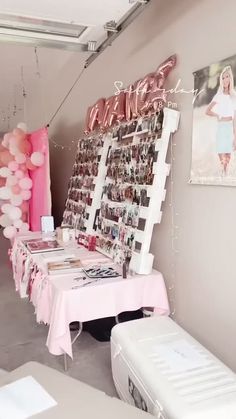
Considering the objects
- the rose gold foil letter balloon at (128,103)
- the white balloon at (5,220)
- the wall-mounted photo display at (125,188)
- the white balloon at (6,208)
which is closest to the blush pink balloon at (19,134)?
the white balloon at (6,208)

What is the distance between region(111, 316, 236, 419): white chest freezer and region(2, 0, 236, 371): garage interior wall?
29 cm

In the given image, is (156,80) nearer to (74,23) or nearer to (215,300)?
(74,23)

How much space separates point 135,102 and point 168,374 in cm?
178

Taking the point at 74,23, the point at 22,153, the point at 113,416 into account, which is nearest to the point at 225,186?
the point at 113,416

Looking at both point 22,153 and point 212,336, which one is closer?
point 212,336

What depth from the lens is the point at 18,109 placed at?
6789 millimetres

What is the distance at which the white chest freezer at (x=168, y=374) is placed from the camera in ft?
4.17

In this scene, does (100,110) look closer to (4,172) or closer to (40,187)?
(40,187)

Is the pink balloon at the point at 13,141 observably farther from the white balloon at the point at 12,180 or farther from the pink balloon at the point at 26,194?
the pink balloon at the point at 26,194

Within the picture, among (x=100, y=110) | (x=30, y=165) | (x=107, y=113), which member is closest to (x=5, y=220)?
(x=30, y=165)

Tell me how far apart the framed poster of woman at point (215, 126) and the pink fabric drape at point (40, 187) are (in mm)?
2551

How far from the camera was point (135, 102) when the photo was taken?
95.6 inches

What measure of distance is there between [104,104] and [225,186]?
1.59m

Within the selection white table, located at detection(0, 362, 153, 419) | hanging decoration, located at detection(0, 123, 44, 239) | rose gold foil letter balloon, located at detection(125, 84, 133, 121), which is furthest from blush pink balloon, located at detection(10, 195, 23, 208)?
white table, located at detection(0, 362, 153, 419)
